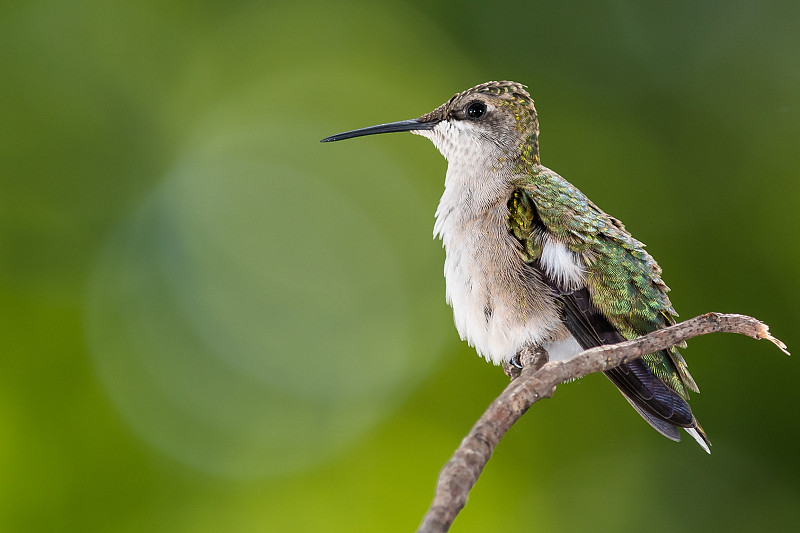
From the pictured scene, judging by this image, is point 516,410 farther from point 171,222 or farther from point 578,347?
point 171,222

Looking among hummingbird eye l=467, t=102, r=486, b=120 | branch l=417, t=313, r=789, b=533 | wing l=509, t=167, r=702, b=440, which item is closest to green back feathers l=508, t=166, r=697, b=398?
wing l=509, t=167, r=702, b=440

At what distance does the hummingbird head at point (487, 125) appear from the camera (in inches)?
136

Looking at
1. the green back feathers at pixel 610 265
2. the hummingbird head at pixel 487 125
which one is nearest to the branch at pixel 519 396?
the green back feathers at pixel 610 265

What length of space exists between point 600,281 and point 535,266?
25 cm

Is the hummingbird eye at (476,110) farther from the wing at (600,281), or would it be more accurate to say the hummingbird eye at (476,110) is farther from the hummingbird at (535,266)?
the wing at (600,281)

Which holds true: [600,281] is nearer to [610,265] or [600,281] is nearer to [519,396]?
[610,265]

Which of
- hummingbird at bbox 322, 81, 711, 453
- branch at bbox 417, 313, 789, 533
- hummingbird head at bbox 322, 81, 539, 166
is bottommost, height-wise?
branch at bbox 417, 313, 789, 533

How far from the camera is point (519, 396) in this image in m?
1.72

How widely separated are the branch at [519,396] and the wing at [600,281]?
2.20 ft

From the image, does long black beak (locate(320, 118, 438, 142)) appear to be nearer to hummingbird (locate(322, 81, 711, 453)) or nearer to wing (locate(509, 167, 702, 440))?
hummingbird (locate(322, 81, 711, 453))

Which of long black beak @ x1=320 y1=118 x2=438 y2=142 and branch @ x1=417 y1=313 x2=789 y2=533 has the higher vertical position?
long black beak @ x1=320 y1=118 x2=438 y2=142

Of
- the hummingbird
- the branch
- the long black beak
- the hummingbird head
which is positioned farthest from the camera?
the hummingbird head

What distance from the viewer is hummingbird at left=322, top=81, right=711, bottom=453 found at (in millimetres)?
2771

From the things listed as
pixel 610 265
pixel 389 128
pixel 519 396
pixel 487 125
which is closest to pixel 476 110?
pixel 487 125
